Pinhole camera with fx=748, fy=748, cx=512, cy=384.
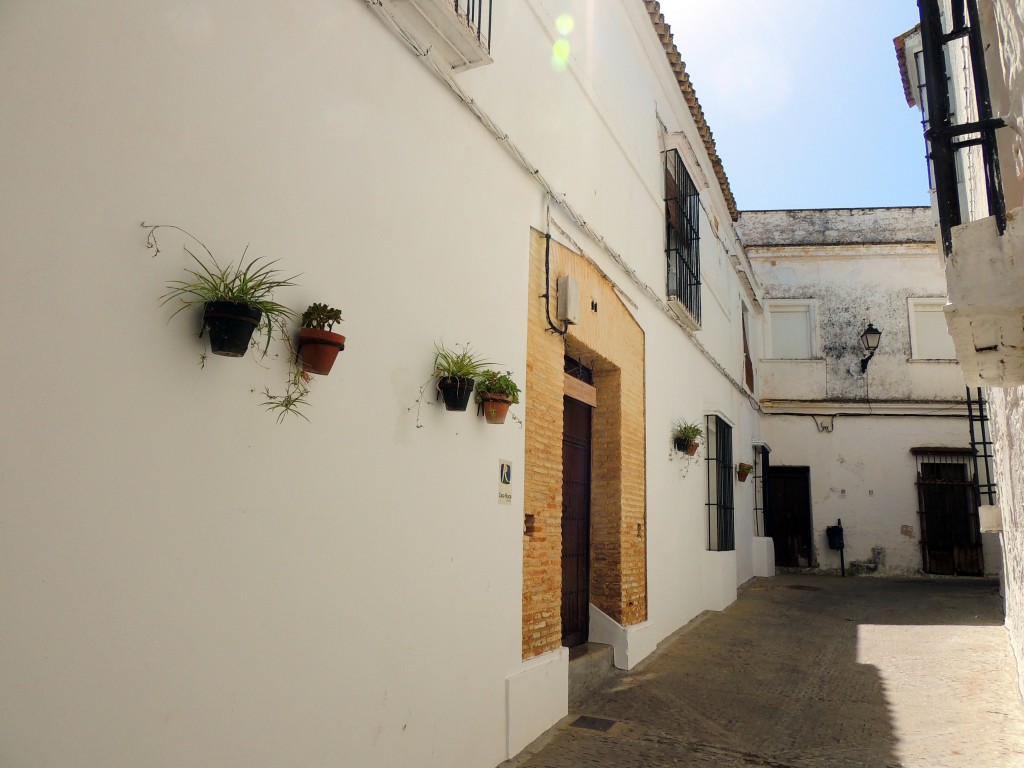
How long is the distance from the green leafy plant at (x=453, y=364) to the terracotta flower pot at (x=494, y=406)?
171 millimetres

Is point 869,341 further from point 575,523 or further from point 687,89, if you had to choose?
point 575,523

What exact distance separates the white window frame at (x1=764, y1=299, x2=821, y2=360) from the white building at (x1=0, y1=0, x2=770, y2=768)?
38.0 feet

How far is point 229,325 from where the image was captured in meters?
2.25

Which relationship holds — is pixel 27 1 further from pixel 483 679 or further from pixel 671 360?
pixel 671 360

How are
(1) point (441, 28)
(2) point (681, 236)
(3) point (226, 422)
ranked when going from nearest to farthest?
(3) point (226, 422) → (1) point (441, 28) → (2) point (681, 236)

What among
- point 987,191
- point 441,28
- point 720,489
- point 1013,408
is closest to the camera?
point 987,191

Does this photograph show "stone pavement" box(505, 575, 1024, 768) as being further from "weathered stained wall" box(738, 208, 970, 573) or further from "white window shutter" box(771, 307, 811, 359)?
"white window shutter" box(771, 307, 811, 359)

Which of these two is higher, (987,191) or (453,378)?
(987,191)

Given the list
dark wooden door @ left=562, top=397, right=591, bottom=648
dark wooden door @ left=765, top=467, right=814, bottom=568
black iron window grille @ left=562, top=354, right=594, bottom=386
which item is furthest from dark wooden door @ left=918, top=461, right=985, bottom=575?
black iron window grille @ left=562, top=354, right=594, bottom=386

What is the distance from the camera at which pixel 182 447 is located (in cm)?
229

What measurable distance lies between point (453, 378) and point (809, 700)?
400cm

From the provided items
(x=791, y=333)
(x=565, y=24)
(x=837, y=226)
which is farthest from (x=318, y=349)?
(x=837, y=226)

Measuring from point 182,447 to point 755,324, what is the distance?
49.4 ft

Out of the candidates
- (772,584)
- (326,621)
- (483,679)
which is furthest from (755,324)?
(326,621)
